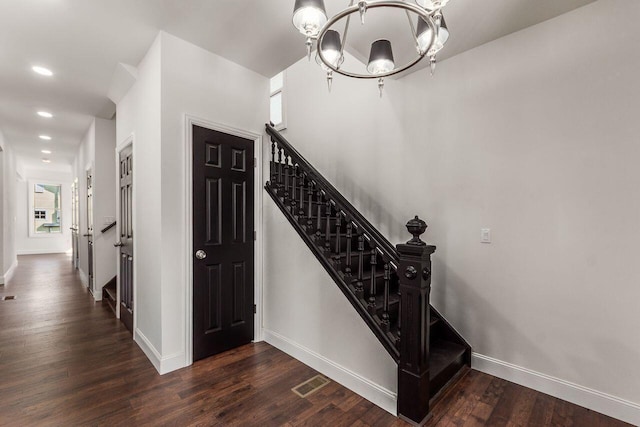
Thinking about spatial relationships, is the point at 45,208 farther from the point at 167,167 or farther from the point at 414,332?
the point at 414,332

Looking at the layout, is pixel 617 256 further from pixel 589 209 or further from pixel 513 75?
pixel 513 75

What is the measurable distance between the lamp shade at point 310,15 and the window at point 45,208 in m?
11.8

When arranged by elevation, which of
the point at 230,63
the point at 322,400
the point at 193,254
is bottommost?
the point at 322,400

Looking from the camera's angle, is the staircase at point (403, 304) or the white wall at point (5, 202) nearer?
the staircase at point (403, 304)

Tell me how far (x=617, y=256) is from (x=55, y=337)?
478 centimetres

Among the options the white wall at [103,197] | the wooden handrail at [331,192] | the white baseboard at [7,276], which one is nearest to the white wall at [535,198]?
the wooden handrail at [331,192]

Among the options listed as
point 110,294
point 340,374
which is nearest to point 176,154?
point 340,374

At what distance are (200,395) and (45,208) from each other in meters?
11.2

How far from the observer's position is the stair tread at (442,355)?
6.83 ft

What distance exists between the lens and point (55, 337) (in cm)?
293

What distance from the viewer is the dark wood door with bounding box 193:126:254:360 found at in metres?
2.53

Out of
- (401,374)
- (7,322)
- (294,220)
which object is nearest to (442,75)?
(294,220)

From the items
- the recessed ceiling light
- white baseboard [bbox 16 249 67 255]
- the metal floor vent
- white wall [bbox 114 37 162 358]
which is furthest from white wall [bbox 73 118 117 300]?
white baseboard [bbox 16 249 67 255]

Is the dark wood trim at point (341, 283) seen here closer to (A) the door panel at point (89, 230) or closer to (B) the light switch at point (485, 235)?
(B) the light switch at point (485, 235)
